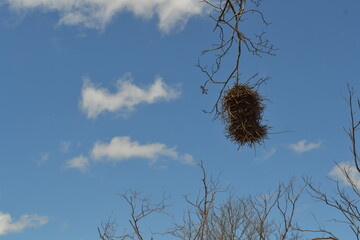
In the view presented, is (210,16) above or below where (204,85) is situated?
above

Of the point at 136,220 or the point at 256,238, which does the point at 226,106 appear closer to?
the point at 136,220

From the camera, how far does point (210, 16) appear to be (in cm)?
242

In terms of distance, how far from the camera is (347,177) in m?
4.02

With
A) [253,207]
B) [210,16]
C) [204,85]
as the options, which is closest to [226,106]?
[204,85]

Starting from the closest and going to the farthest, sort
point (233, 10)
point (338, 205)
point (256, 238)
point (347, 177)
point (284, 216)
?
point (233, 10)
point (338, 205)
point (347, 177)
point (284, 216)
point (256, 238)

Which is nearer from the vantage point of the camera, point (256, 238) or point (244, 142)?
point (244, 142)

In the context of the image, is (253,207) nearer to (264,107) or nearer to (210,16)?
(264,107)

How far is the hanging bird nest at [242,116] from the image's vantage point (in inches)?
118

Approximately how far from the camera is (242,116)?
3033 millimetres

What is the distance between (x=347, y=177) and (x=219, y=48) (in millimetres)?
2272

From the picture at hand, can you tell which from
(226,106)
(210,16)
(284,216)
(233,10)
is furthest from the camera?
(284,216)

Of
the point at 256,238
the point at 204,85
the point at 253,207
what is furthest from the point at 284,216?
the point at 204,85

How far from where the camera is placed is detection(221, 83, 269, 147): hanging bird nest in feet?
9.83

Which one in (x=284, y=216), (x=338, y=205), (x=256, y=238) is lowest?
(x=338, y=205)
